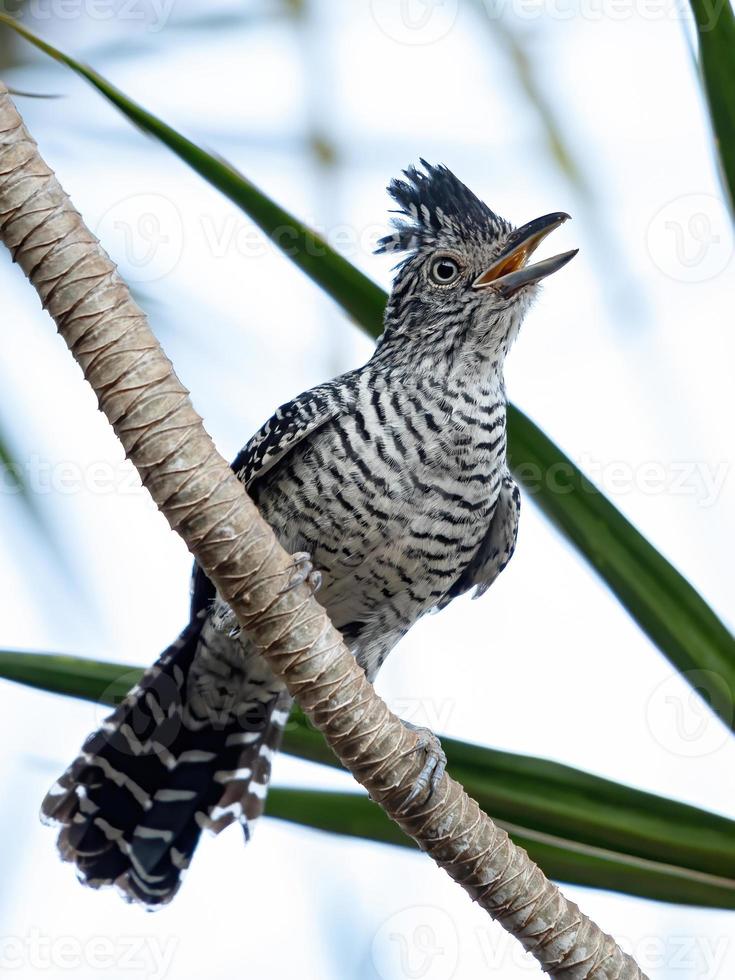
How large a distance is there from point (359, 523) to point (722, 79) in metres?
1.70

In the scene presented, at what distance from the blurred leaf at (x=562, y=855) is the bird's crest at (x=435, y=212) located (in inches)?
82.2

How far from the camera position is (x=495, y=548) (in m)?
4.22

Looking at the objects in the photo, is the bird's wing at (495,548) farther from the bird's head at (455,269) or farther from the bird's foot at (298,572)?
the bird's foot at (298,572)

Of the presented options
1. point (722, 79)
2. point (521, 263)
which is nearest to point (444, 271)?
point (521, 263)

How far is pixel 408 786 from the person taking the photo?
2.66m

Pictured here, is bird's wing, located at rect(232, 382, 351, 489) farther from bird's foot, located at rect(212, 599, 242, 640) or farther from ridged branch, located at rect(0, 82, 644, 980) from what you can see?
ridged branch, located at rect(0, 82, 644, 980)

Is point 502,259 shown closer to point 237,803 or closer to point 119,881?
point 237,803

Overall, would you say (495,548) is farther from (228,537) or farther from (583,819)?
(228,537)

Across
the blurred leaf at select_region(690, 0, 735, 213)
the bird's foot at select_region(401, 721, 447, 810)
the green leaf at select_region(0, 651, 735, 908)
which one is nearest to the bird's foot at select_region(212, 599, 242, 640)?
the green leaf at select_region(0, 651, 735, 908)

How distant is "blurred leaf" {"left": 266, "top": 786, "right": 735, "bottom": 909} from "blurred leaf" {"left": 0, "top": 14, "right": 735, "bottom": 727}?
0.43 metres

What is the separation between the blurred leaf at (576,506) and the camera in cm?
284

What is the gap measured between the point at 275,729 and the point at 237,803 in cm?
32

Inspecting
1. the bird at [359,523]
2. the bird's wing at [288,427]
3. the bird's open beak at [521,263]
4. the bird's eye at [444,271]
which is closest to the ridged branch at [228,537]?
the bird at [359,523]

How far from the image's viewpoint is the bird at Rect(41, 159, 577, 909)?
3.70m
